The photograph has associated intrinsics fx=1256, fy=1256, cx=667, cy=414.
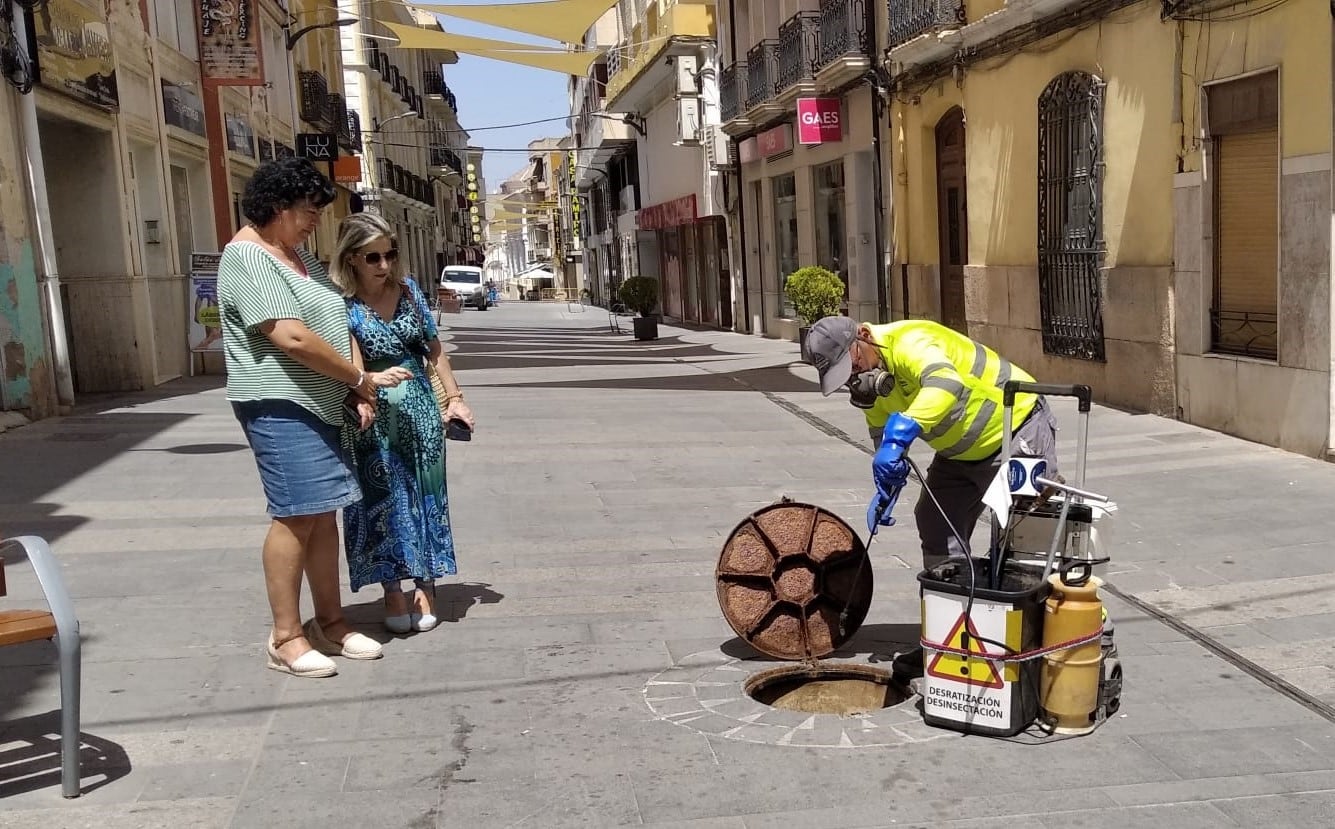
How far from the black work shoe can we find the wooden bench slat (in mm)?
2695

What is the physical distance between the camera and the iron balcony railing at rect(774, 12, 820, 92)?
Answer: 19625mm

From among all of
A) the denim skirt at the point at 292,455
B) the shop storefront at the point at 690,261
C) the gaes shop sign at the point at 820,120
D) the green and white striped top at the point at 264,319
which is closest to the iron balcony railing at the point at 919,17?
the gaes shop sign at the point at 820,120

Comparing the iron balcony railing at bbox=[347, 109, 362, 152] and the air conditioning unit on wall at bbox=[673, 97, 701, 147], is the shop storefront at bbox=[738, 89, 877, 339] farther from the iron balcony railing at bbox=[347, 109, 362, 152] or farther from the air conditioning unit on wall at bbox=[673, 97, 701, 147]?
the iron balcony railing at bbox=[347, 109, 362, 152]

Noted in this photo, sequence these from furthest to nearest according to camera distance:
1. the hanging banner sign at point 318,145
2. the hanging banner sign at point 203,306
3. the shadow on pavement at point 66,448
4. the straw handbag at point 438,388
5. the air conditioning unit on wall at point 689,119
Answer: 1. the air conditioning unit on wall at point 689,119
2. the hanging banner sign at point 318,145
3. the hanging banner sign at point 203,306
4. the shadow on pavement at point 66,448
5. the straw handbag at point 438,388

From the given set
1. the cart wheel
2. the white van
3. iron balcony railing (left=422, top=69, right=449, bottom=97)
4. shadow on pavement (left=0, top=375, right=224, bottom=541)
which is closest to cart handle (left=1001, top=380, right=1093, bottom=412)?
the cart wheel

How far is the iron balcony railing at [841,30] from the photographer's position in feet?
57.4

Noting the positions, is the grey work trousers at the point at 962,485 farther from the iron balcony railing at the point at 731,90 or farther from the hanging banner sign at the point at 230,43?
the iron balcony railing at the point at 731,90

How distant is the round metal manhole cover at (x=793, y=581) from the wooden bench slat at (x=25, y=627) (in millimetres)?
2167

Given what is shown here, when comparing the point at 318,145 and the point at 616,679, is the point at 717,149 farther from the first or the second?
the point at 616,679

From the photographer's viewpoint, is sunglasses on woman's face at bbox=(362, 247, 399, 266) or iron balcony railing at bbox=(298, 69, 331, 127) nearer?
sunglasses on woman's face at bbox=(362, 247, 399, 266)

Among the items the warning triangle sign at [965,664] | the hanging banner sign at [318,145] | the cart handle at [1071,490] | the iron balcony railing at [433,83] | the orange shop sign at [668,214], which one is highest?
the iron balcony railing at [433,83]

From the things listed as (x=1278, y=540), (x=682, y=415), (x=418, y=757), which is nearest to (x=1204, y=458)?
(x=1278, y=540)

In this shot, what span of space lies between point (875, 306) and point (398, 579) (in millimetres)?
14474

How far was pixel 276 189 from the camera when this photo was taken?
14.4ft
